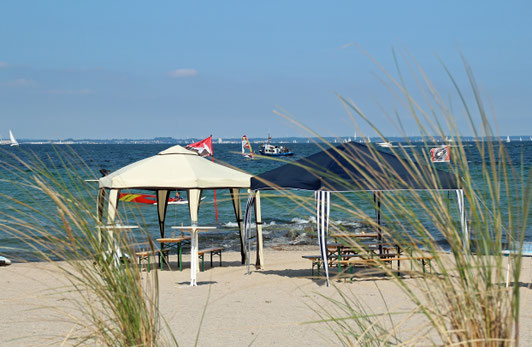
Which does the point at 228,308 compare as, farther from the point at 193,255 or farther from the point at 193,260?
the point at 193,255

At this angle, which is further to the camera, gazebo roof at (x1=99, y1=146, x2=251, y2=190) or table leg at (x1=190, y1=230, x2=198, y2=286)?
gazebo roof at (x1=99, y1=146, x2=251, y2=190)

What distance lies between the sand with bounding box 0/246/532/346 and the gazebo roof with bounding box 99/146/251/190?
58.2 inches

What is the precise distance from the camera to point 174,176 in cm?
946

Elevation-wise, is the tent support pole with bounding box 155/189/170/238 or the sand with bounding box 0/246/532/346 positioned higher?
the tent support pole with bounding box 155/189/170/238

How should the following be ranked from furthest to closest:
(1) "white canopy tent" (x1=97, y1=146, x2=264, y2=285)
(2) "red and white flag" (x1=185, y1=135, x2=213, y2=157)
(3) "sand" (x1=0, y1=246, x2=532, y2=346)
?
(2) "red and white flag" (x1=185, y1=135, x2=213, y2=157)
(1) "white canopy tent" (x1=97, y1=146, x2=264, y2=285)
(3) "sand" (x1=0, y1=246, x2=532, y2=346)

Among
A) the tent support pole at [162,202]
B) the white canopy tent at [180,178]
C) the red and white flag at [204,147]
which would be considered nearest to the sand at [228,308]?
the white canopy tent at [180,178]

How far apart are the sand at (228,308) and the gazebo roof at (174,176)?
1478 millimetres

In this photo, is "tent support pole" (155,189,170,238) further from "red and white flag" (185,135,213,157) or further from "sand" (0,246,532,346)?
"sand" (0,246,532,346)

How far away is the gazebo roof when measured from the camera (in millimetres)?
9383

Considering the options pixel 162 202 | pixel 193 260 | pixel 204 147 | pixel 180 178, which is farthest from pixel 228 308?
pixel 204 147

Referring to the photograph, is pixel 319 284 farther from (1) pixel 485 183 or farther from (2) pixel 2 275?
(1) pixel 485 183

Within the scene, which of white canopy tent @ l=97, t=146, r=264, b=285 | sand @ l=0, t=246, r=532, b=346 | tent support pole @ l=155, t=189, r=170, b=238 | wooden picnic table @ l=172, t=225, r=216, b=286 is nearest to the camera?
sand @ l=0, t=246, r=532, b=346

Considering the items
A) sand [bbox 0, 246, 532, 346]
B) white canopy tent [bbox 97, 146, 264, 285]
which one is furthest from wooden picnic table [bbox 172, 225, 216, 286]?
sand [bbox 0, 246, 532, 346]

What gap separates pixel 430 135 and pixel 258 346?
139 inches
